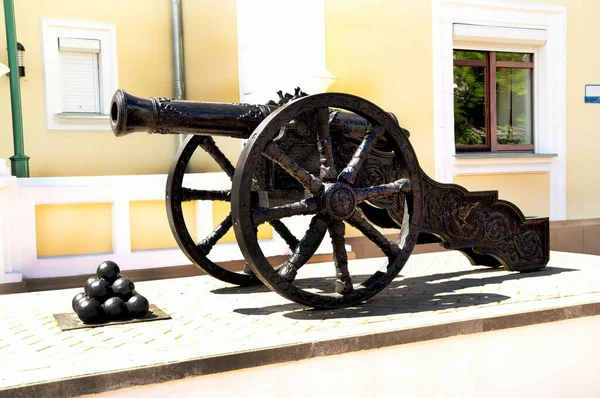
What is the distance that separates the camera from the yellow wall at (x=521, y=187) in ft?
31.6

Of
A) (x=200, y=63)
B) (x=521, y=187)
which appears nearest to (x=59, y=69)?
(x=200, y=63)

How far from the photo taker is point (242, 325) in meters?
4.37

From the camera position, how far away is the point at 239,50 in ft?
29.6

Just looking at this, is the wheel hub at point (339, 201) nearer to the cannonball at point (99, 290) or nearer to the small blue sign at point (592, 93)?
the cannonball at point (99, 290)

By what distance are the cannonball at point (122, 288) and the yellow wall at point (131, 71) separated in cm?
412

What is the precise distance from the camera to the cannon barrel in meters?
4.48

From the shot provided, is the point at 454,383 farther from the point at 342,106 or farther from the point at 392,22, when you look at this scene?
the point at 392,22

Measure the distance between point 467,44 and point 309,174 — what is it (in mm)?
5704

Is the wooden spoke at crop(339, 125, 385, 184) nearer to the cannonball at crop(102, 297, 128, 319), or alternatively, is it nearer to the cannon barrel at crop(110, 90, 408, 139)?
the cannon barrel at crop(110, 90, 408, 139)

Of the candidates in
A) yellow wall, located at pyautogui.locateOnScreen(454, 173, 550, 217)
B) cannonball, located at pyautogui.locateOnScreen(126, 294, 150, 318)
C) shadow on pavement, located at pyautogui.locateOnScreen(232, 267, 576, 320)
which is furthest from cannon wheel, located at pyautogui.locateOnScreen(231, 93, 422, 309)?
yellow wall, located at pyautogui.locateOnScreen(454, 173, 550, 217)

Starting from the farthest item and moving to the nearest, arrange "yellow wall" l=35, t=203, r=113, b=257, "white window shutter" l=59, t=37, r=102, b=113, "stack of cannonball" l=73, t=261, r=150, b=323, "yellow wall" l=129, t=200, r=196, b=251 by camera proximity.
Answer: "white window shutter" l=59, t=37, r=102, b=113 → "yellow wall" l=129, t=200, r=196, b=251 → "yellow wall" l=35, t=203, r=113, b=257 → "stack of cannonball" l=73, t=261, r=150, b=323

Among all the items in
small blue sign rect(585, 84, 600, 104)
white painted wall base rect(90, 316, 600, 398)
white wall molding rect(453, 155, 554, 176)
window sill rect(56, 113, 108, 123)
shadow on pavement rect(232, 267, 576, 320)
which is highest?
small blue sign rect(585, 84, 600, 104)

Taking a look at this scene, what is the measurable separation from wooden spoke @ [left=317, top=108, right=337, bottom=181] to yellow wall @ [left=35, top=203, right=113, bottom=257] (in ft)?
11.1

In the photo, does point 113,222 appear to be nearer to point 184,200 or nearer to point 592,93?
point 184,200
